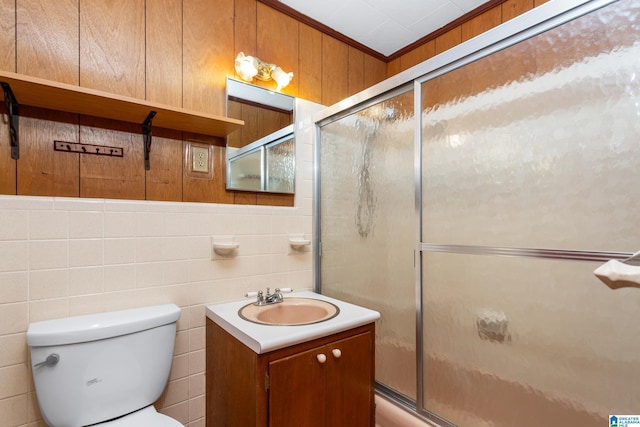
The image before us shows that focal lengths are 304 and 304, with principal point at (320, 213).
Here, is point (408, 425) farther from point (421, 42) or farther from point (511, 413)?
point (421, 42)

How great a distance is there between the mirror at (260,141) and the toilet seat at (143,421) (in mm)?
1005

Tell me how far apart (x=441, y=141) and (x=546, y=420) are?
1082mm

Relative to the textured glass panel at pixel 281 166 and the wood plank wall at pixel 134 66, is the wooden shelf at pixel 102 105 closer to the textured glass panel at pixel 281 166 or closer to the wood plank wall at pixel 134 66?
the wood plank wall at pixel 134 66

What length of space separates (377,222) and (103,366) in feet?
4.28

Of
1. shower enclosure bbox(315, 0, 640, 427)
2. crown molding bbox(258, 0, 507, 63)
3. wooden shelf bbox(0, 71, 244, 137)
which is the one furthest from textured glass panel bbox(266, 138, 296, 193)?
crown molding bbox(258, 0, 507, 63)

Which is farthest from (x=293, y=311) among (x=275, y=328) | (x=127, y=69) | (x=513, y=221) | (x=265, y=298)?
(x=127, y=69)

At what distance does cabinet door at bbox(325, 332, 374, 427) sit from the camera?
1.20 metres

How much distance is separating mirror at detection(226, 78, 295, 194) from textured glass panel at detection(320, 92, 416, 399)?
26 centimetres

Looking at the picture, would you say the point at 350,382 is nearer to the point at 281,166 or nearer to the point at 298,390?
the point at 298,390

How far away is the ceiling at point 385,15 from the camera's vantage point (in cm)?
180

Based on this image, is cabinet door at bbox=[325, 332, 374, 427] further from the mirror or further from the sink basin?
the mirror

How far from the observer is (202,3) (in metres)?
1.54

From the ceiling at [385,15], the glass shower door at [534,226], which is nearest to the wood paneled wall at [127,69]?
the ceiling at [385,15]

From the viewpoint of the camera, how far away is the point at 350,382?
49.5 inches
